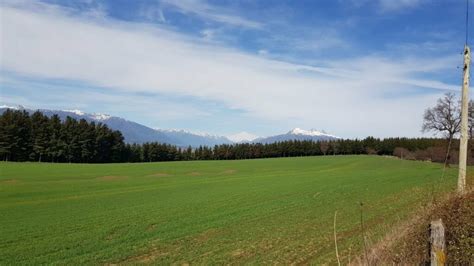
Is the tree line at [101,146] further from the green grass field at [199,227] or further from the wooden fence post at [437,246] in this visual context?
the wooden fence post at [437,246]

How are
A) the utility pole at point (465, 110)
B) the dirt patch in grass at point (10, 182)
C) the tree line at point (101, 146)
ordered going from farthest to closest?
the tree line at point (101, 146), the dirt patch in grass at point (10, 182), the utility pole at point (465, 110)

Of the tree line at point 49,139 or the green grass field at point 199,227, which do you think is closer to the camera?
the green grass field at point 199,227

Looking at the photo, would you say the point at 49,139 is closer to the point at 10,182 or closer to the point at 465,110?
the point at 10,182

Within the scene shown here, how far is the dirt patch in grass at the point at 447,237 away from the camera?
6.50 meters

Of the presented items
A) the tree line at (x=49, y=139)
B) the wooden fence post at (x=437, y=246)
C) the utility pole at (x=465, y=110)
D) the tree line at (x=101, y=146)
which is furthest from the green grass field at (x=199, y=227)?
the tree line at (x=49, y=139)

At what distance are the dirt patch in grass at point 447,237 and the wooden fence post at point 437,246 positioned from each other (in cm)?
144

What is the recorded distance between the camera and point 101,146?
390 ft

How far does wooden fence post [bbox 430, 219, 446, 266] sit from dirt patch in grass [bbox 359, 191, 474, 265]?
1.44 meters

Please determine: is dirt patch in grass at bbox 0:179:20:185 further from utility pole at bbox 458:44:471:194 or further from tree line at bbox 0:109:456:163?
utility pole at bbox 458:44:471:194

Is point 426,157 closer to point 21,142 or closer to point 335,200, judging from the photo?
point 335,200

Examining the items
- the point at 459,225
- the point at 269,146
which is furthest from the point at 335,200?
the point at 269,146

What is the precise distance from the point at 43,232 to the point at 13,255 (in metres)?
4.92

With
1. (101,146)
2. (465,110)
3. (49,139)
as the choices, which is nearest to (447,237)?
(465,110)

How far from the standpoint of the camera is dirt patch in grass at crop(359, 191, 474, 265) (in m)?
6.50
